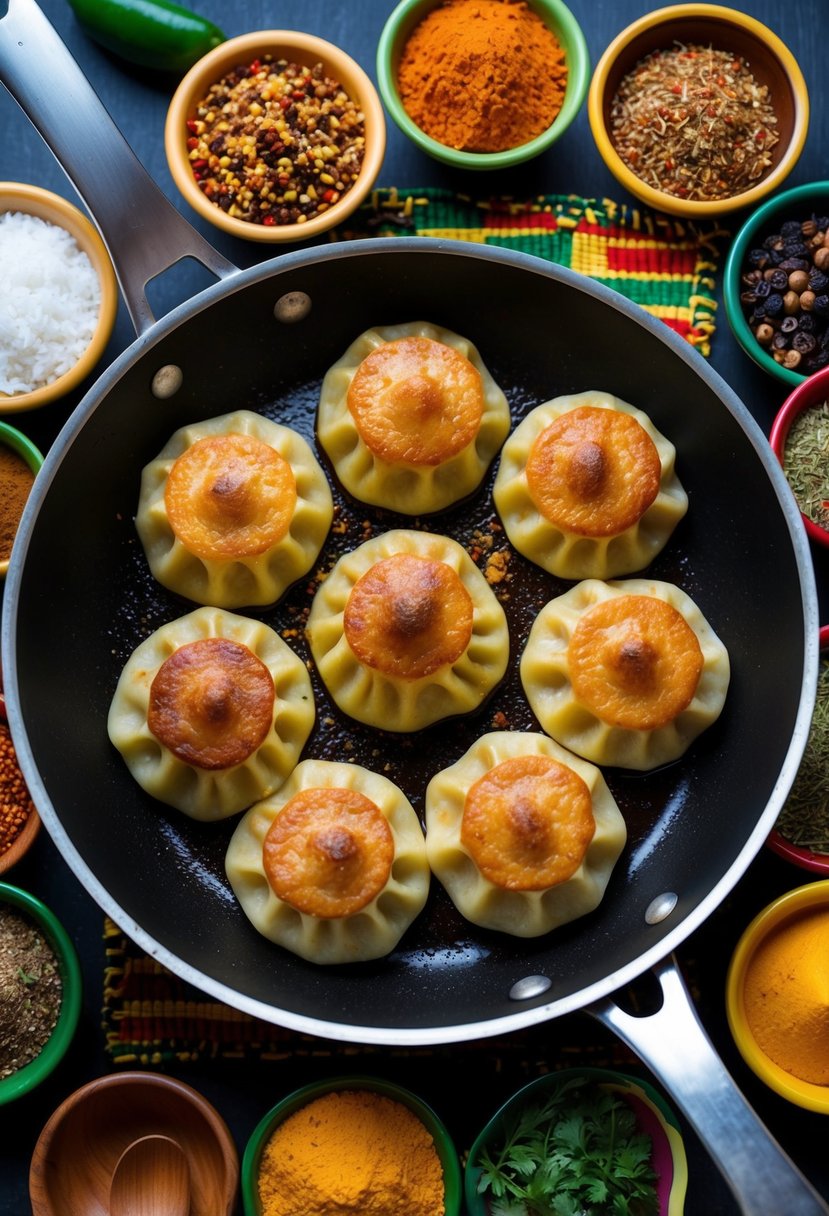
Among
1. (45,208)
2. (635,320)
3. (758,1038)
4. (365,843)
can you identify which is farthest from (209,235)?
(758,1038)

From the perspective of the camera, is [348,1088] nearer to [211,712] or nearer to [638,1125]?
[638,1125]

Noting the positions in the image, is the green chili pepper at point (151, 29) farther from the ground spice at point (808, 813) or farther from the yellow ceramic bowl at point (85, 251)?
the ground spice at point (808, 813)

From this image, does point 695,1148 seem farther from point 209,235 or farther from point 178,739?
point 209,235

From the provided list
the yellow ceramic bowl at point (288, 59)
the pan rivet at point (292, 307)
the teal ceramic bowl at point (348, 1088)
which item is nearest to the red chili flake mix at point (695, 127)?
the yellow ceramic bowl at point (288, 59)

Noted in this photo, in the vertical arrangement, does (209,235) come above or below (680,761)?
above

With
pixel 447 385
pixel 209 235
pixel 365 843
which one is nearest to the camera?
pixel 365 843

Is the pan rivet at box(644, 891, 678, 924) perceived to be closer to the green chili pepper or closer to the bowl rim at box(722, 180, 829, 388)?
the bowl rim at box(722, 180, 829, 388)
